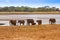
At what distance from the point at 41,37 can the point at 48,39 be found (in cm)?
90

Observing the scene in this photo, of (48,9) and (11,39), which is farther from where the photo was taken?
(48,9)

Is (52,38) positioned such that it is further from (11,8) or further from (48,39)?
(11,8)

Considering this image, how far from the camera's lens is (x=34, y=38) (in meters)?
14.9

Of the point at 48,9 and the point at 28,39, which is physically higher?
the point at 28,39

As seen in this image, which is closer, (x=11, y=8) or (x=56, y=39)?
(x=56, y=39)

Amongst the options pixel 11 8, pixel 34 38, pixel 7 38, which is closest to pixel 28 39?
pixel 34 38

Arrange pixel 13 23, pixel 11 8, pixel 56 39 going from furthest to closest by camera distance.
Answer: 1. pixel 11 8
2. pixel 13 23
3. pixel 56 39

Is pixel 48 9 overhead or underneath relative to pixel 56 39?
underneath

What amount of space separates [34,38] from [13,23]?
1037cm

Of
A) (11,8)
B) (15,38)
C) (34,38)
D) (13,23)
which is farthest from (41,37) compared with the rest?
(11,8)

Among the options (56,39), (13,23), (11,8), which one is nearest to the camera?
(56,39)

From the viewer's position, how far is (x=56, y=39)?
14430 millimetres

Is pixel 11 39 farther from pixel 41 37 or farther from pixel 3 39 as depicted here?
pixel 41 37

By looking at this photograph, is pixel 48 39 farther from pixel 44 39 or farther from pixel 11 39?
pixel 11 39
